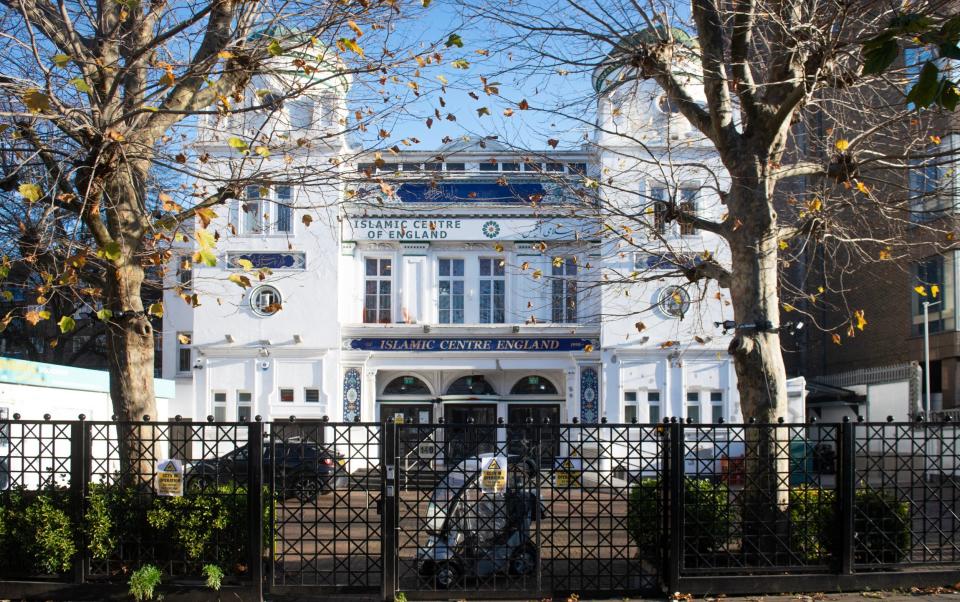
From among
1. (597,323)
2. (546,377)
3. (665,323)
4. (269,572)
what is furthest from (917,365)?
(269,572)

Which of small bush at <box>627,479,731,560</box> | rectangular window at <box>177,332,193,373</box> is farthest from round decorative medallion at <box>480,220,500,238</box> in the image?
small bush at <box>627,479,731,560</box>

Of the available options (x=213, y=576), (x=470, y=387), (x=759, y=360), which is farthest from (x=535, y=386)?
(x=213, y=576)

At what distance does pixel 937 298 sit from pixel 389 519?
23.2 m

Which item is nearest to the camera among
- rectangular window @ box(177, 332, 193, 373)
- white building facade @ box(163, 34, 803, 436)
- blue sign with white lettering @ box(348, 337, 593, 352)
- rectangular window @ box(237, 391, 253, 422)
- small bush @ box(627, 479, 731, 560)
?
small bush @ box(627, 479, 731, 560)

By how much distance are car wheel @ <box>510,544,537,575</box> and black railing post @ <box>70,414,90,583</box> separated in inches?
185

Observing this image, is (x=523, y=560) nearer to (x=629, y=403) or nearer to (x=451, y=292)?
(x=629, y=403)

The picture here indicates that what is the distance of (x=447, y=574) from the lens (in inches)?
386

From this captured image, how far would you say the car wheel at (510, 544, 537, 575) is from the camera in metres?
9.80

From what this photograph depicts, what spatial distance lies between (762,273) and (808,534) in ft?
10.4

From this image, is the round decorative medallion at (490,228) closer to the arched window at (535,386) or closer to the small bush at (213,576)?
the arched window at (535,386)

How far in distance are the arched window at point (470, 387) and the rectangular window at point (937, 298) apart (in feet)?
45.1

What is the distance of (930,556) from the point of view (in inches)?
416

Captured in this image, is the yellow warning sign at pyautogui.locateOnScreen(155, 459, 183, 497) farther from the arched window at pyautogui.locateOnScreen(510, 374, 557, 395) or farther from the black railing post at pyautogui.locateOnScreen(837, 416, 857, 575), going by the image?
the arched window at pyautogui.locateOnScreen(510, 374, 557, 395)

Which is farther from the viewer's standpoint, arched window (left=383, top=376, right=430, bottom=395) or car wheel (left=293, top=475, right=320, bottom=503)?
arched window (left=383, top=376, right=430, bottom=395)
